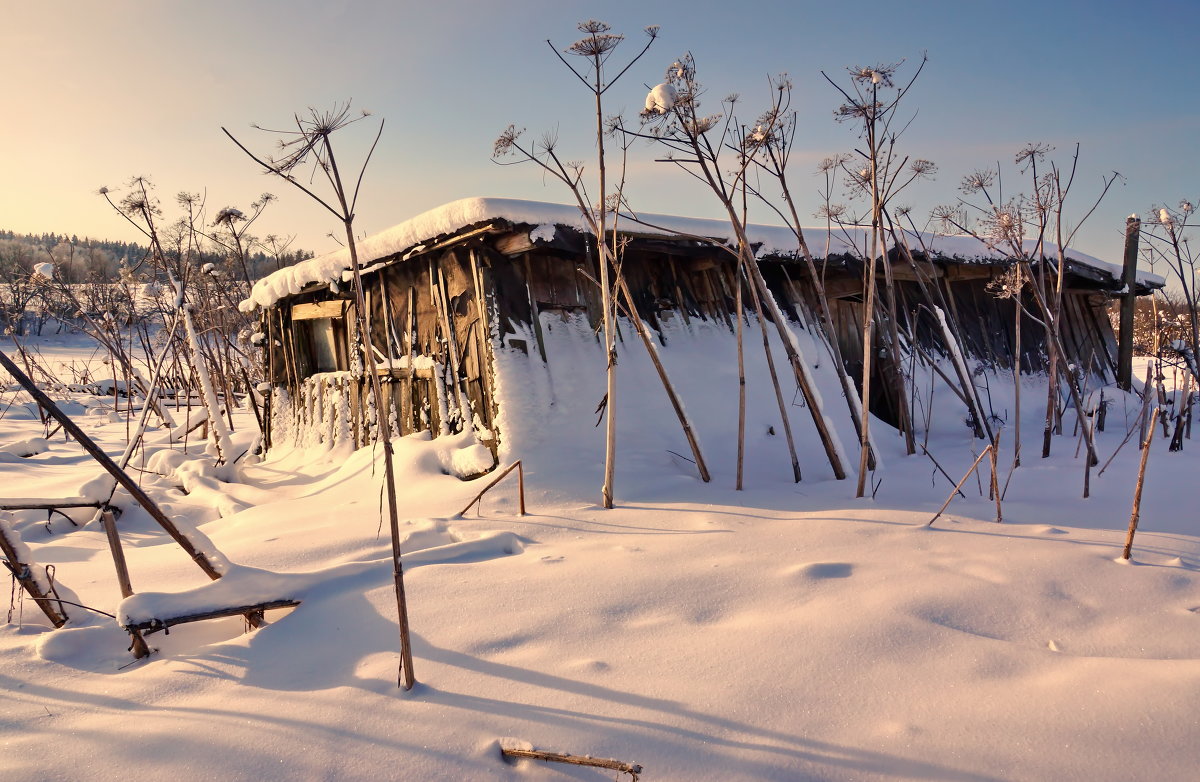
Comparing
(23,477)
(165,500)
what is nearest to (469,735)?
(165,500)

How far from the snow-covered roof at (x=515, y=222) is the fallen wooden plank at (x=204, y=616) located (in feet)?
8.92

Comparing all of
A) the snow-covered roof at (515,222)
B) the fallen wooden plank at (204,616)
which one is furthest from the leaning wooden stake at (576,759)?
the snow-covered roof at (515,222)

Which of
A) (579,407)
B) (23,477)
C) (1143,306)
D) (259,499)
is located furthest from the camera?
(1143,306)

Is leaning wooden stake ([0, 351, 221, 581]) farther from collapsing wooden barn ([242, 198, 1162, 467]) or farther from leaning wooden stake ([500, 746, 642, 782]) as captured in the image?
collapsing wooden barn ([242, 198, 1162, 467])

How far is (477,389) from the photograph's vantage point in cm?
526

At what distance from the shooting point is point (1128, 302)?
8.93 meters

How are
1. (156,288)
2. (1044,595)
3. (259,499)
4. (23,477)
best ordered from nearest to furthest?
(1044,595) < (259,499) < (23,477) < (156,288)

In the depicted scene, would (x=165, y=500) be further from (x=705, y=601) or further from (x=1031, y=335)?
(x=1031, y=335)

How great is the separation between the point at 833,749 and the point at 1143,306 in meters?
22.0

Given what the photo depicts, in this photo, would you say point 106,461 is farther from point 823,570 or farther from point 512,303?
point 512,303

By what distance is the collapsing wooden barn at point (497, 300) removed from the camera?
5.12m

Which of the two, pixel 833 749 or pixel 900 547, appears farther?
pixel 900 547

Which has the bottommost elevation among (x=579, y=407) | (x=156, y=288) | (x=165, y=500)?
(x=165, y=500)

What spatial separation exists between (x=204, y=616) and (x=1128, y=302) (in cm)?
1064
